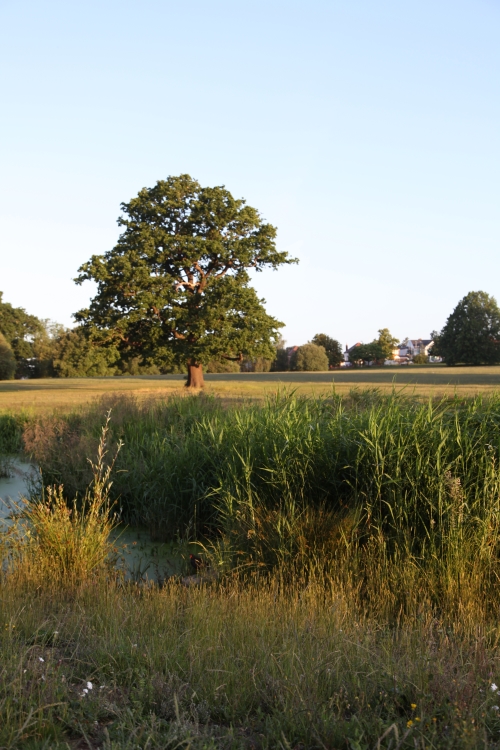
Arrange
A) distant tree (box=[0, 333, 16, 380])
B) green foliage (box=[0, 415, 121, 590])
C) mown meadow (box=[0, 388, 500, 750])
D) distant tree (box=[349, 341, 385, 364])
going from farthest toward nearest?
distant tree (box=[349, 341, 385, 364]) < distant tree (box=[0, 333, 16, 380]) < green foliage (box=[0, 415, 121, 590]) < mown meadow (box=[0, 388, 500, 750])

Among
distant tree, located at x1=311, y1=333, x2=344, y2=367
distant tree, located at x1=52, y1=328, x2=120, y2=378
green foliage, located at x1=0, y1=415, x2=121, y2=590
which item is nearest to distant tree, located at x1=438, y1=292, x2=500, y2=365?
distant tree, located at x1=311, y1=333, x2=344, y2=367

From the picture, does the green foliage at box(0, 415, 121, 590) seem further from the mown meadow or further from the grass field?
the grass field

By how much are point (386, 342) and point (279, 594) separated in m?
90.7

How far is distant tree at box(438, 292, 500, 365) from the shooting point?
66688mm

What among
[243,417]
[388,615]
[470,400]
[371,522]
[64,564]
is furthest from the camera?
[243,417]

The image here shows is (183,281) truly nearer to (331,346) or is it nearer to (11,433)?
(11,433)

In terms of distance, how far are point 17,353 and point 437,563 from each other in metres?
64.1

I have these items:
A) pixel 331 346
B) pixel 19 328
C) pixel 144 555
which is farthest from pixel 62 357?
pixel 144 555

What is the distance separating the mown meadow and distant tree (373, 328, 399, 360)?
84874mm

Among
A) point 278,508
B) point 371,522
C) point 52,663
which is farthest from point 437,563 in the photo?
point 52,663

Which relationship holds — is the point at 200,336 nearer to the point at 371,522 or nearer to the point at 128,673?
the point at 371,522

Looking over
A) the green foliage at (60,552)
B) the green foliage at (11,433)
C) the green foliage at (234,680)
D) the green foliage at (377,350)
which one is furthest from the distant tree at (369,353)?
the green foliage at (234,680)

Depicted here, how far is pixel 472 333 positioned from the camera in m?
66.9

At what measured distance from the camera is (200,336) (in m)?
27.0
